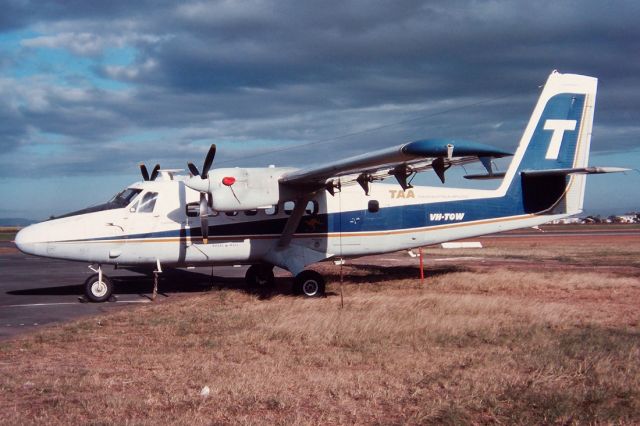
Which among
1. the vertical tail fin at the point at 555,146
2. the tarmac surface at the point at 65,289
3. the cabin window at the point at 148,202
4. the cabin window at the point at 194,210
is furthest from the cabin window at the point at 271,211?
the vertical tail fin at the point at 555,146

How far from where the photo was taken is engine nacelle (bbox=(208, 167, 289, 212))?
1477 centimetres

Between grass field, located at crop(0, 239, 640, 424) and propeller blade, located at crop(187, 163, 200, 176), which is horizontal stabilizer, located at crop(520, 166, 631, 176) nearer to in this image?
grass field, located at crop(0, 239, 640, 424)

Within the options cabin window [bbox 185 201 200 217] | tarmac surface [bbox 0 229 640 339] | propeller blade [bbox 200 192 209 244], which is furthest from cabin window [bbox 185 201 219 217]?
tarmac surface [bbox 0 229 640 339]

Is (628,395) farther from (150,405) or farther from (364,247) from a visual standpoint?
(364,247)

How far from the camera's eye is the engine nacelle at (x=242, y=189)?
48.4 ft

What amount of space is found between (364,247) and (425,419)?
11.6 metres

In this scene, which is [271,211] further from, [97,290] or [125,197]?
[97,290]

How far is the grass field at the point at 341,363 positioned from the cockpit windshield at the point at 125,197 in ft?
9.77

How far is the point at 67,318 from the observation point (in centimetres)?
1348

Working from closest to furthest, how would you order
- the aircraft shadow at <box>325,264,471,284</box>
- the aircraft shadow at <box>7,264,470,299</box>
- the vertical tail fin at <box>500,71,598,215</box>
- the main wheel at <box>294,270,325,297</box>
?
1. the main wheel at <box>294,270,325,297</box>
2. the aircraft shadow at <box>7,264,470,299</box>
3. the vertical tail fin at <box>500,71,598,215</box>
4. the aircraft shadow at <box>325,264,471,284</box>

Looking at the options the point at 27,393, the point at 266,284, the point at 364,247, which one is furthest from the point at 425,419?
the point at 266,284

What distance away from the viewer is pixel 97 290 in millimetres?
16047

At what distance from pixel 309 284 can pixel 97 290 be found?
210 inches

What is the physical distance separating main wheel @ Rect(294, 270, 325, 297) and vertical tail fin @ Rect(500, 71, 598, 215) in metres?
6.20
